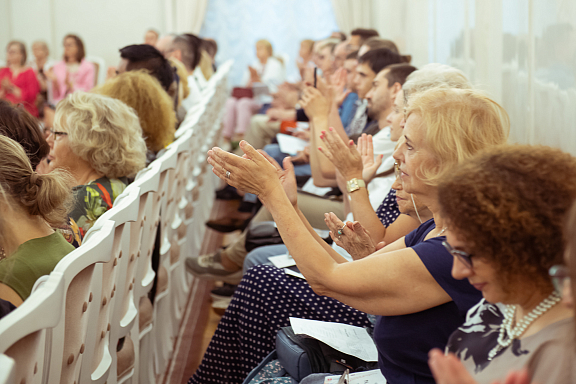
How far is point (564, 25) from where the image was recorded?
178cm

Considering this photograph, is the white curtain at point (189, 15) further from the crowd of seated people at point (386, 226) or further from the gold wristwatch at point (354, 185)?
the gold wristwatch at point (354, 185)

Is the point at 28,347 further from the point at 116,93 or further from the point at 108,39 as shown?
the point at 108,39

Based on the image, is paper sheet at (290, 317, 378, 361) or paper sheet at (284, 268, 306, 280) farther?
paper sheet at (284, 268, 306, 280)

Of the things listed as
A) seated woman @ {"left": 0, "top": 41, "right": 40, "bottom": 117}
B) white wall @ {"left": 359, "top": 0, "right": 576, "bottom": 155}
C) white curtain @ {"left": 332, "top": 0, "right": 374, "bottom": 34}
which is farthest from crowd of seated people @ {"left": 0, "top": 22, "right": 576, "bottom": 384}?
white curtain @ {"left": 332, "top": 0, "right": 374, "bottom": 34}

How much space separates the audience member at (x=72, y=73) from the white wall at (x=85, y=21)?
6.48 feet

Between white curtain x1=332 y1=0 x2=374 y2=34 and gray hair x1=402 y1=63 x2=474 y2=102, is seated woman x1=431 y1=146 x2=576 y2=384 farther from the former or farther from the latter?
white curtain x1=332 y1=0 x2=374 y2=34

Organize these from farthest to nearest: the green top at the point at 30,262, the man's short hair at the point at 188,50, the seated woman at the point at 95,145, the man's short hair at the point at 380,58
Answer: the man's short hair at the point at 188,50, the man's short hair at the point at 380,58, the seated woman at the point at 95,145, the green top at the point at 30,262

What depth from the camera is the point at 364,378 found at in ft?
4.53

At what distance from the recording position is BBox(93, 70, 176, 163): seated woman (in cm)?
252

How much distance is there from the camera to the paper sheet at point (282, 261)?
2.06m

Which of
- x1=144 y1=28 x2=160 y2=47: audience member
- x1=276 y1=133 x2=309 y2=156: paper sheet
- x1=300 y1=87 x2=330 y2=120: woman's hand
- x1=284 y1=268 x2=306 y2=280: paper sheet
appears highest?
x1=144 y1=28 x2=160 y2=47: audience member

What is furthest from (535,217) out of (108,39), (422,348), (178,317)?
(108,39)

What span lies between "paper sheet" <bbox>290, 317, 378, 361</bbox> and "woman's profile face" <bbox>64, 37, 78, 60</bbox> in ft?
21.5

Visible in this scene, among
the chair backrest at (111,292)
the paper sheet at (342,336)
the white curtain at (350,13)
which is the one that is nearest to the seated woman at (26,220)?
the chair backrest at (111,292)
